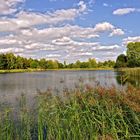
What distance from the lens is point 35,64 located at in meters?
130

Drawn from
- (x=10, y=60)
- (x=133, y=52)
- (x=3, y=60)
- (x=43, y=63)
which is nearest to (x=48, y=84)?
(x=133, y=52)

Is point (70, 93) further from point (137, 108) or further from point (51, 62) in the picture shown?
point (51, 62)

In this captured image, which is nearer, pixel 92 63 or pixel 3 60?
pixel 3 60

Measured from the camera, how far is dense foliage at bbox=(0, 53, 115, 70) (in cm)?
10519

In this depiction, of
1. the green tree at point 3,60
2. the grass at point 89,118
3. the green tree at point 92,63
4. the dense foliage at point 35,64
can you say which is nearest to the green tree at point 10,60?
the dense foliage at point 35,64

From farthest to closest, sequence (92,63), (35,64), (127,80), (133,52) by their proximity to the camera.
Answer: (92,63) < (35,64) < (133,52) < (127,80)

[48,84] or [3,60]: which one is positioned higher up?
[3,60]

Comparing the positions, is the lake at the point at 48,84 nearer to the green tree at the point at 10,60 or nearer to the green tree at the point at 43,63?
the green tree at the point at 10,60

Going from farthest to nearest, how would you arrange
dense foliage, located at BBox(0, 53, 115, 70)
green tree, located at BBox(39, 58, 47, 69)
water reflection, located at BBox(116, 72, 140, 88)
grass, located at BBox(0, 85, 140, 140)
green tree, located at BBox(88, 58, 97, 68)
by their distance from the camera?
1. green tree, located at BBox(88, 58, 97, 68)
2. green tree, located at BBox(39, 58, 47, 69)
3. dense foliage, located at BBox(0, 53, 115, 70)
4. water reflection, located at BBox(116, 72, 140, 88)
5. grass, located at BBox(0, 85, 140, 140)

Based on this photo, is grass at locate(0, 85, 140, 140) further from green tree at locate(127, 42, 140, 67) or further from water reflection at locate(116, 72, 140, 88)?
green tree at locate(127, 42, 140, 67)

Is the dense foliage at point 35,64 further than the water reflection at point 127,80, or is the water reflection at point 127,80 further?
the dense foliage at point 35,64

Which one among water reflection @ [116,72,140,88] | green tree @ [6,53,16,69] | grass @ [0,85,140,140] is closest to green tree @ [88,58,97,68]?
green tree @ [6,53,16,69]

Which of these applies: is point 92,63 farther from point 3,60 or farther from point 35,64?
point 3,60

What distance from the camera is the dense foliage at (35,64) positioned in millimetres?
105188
